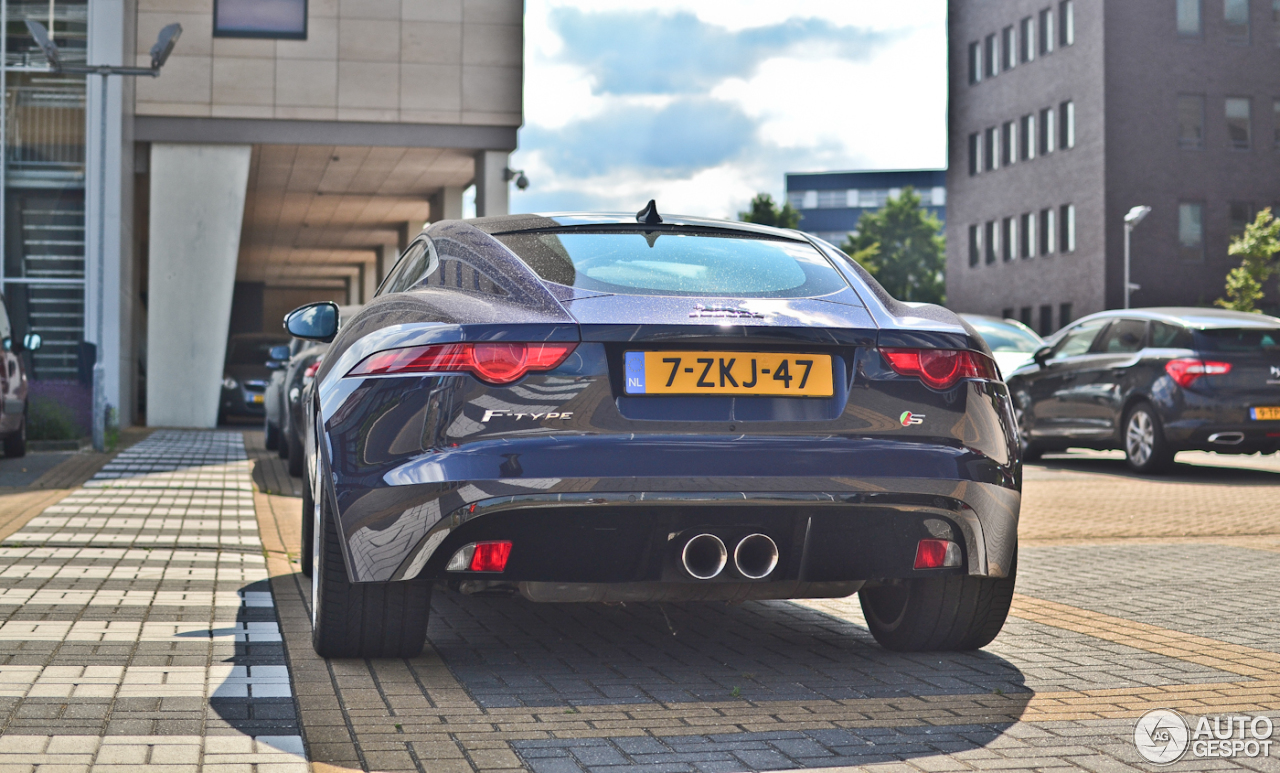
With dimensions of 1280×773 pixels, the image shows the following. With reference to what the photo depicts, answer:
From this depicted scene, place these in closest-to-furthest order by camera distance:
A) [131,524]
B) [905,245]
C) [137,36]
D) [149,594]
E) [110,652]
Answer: [110,652]
[149,594]
[131,524]
[137,36]
[905,245]

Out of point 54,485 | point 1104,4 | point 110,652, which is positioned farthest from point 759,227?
point 1104,4

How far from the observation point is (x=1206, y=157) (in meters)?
47.6

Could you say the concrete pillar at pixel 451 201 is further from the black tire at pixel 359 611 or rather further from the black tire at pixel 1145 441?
the black tire at pixel 359 611

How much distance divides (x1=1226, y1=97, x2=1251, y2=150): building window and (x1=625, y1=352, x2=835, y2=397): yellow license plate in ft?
159

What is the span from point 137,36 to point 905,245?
74930 mm

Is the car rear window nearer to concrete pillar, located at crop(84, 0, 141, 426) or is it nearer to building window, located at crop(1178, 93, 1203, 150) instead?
concrete pillar, located at crop(84, 0, 141, 426)

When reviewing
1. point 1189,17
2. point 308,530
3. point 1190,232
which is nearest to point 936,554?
point 308,530

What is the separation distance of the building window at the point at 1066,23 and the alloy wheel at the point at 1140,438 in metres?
38.5

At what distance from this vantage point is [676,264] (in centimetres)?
445

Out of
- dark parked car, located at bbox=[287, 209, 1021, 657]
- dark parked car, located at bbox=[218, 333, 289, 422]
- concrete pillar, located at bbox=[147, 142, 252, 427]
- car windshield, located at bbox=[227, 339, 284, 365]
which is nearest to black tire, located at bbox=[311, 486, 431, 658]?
dark parked car, located at bbox=[287, 209, 1021, 657]

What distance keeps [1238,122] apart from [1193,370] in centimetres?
3934

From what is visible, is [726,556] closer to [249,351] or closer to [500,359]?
A: [500,359]

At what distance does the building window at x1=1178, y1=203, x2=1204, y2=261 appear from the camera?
1857 inches

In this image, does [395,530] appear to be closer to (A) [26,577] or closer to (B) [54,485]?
(A) [26,577]
